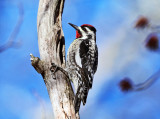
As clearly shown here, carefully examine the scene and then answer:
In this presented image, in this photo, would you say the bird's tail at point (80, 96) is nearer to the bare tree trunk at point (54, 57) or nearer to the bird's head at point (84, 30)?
Result: the bare tree trunk at point (54, 57)

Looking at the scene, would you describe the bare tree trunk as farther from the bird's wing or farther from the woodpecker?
the bird's wing

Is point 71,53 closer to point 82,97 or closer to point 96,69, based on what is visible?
point 96,69

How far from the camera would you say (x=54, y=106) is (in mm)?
2557

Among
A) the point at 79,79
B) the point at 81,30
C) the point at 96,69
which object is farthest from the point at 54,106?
the point at 81,30

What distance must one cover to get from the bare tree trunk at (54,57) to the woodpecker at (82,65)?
14 cm

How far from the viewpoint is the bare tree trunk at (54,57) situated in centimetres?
254

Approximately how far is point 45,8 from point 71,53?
0.72m

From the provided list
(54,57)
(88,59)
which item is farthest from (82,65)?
(54,57)

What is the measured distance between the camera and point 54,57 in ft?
9.11

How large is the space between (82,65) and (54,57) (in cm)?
48

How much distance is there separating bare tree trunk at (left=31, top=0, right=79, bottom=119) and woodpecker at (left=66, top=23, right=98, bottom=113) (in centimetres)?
14

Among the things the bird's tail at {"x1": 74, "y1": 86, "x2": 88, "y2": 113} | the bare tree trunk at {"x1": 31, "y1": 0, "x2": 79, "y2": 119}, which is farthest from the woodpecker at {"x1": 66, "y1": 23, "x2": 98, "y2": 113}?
the bare tree trunk at {"x1": 31, "y1": 0, "x2": 79, "y2": 119}

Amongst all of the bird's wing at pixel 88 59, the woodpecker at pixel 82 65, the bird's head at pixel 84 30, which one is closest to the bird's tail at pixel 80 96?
the woodpecker at pixel 82 65

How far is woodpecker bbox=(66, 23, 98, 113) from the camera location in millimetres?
2848
